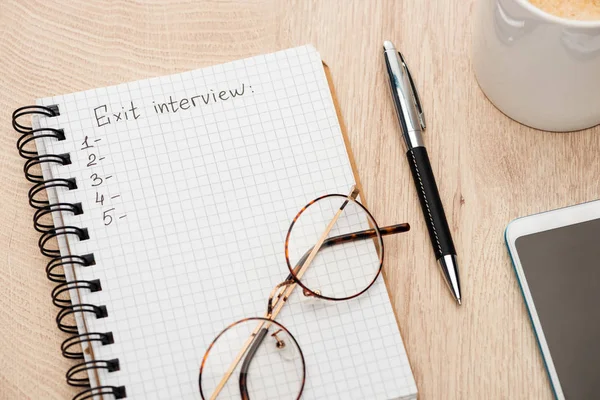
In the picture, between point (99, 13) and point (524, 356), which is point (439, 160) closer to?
A: point (524, 356)

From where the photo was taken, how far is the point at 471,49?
0.75m

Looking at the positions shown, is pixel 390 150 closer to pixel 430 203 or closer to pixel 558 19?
pixel 430 203

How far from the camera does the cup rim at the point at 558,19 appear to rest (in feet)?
1.84

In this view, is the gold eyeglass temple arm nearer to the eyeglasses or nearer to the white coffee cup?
the eyeglasses

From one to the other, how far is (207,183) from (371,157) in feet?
0.59

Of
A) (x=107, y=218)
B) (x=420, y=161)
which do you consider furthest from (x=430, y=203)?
(x=107, y=218)

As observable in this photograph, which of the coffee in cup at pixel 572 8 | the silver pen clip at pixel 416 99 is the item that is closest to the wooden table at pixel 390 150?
Answer: the silver pen clip at pixel 416 99

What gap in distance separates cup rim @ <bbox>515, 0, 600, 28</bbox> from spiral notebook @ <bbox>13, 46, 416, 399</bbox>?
235 millimetres

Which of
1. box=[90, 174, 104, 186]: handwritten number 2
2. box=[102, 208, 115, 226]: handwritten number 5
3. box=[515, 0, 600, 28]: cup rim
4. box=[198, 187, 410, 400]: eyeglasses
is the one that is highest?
box=[515, 0, 600, 28]: cup rim

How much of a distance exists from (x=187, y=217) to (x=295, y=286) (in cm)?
13

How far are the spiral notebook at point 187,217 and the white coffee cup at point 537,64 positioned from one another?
17 centimetres

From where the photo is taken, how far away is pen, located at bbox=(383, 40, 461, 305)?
706 mm

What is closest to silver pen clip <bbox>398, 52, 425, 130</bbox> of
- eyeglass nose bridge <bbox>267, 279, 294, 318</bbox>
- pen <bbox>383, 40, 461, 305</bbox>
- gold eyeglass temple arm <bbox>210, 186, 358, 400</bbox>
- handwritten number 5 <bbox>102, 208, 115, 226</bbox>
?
pen <bbox>383, 40, 461, 305</bbox>

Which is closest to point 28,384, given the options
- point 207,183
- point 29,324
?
point 29,324
